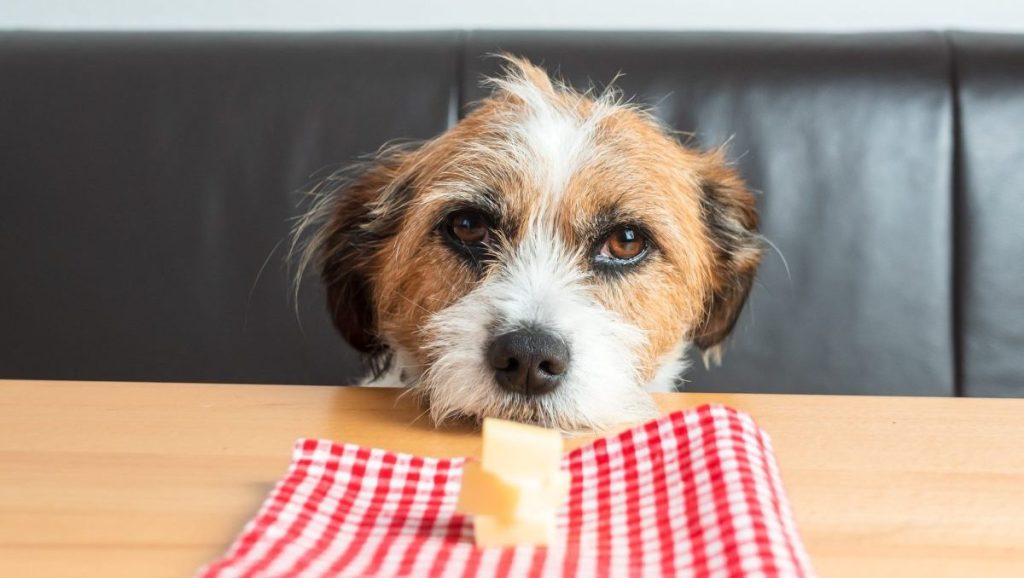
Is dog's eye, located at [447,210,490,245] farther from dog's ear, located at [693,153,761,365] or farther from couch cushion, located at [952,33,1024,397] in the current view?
couch cushion, located at [952,33,1024,397]

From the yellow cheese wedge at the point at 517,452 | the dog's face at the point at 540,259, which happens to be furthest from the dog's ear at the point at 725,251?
the yellow cheese wedge at the point at 517,452

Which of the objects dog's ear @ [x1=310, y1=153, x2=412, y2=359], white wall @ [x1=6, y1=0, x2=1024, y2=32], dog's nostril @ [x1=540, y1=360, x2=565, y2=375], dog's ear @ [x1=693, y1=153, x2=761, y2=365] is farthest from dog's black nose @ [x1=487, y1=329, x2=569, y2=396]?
white wall @ [x1=6, y1=0, x2=1024, y2=32]

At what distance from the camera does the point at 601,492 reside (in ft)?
2.74

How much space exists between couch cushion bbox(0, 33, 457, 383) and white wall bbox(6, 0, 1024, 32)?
0.35 m

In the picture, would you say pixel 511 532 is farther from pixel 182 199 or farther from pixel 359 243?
pixel 182 199

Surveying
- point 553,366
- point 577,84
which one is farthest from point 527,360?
point 577,84

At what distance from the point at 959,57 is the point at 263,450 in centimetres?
175

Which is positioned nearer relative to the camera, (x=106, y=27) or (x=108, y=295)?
(x=108, y=295)

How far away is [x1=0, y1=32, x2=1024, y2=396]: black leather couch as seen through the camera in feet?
7.09

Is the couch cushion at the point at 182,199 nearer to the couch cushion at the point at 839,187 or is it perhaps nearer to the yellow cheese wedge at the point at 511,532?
the couch cushion at the point at 839,187

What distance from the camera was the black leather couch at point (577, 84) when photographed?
2.16m

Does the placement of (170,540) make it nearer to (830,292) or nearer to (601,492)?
(601,492)

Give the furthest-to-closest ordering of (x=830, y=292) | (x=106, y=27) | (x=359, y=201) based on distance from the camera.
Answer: (x=106, y=27) < (x=830, y=292) < (x=359, y=201)

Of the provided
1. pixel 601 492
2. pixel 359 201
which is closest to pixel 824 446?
pixel 601 492
